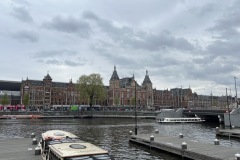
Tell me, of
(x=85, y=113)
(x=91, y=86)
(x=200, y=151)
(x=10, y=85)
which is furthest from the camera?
(x=10, y=85)

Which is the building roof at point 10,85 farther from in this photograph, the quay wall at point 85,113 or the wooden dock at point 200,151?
the wooden dock at point 200,151

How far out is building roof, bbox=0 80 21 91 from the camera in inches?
7598

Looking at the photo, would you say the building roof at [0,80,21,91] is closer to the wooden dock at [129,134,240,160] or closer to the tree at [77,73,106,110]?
the tree at [77,73,106,110]

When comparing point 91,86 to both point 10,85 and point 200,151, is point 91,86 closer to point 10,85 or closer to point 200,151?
point 10,85

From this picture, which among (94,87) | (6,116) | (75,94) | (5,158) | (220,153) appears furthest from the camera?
(75,94)

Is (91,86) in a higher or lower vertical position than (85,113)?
higher

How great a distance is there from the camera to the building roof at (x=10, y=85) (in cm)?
19300

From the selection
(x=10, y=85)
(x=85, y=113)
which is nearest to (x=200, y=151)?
A: (x=85, y=113)

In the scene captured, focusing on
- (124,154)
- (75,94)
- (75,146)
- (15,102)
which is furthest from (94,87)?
(75,146)

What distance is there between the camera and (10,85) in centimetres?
19538

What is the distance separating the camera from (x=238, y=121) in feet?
247

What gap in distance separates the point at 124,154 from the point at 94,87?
361ft

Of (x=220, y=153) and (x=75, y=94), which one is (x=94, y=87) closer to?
(x=75, y=94)

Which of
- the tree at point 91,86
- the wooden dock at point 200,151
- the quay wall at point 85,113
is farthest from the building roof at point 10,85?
the wooden dock at point 200,151
